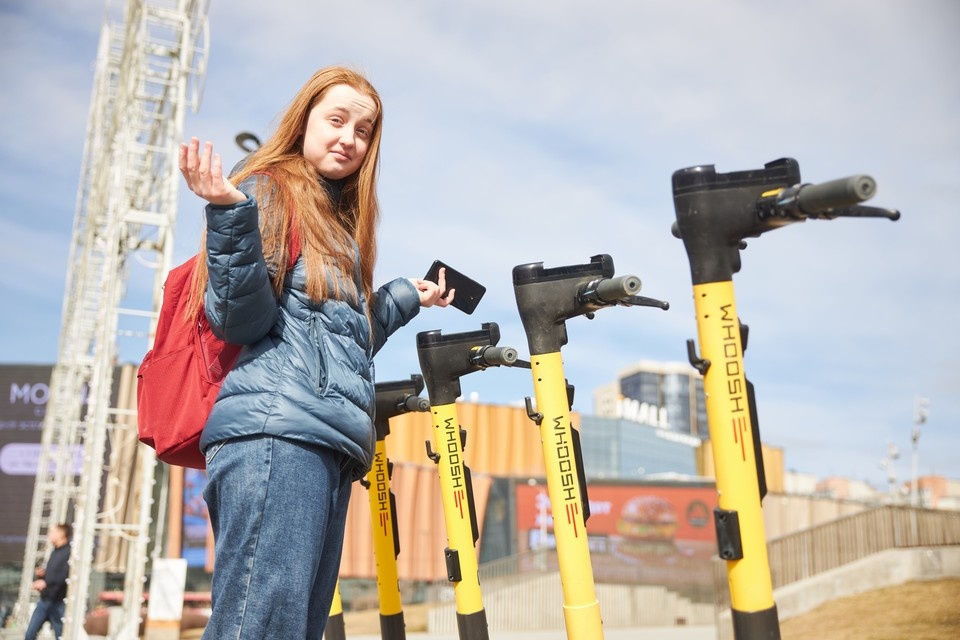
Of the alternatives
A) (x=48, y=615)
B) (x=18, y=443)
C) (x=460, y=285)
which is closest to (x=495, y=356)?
(x=460, y=285)

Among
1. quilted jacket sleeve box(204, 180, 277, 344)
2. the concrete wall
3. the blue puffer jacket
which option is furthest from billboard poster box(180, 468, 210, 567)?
quilted jacket sleeve box(204, 180, 277, 344)

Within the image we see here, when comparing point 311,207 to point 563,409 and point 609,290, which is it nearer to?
point 609,290

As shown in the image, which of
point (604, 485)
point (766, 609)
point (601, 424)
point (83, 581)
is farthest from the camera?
point (601, 424)

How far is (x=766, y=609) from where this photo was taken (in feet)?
7.79

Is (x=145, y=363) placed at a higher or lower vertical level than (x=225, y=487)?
higher

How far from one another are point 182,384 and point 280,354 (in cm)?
26

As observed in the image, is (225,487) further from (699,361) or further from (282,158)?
(699,361)

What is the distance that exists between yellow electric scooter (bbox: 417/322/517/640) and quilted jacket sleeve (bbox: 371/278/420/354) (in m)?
2.86

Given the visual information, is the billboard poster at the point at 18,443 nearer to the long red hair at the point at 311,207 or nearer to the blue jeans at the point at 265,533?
the long red hair at the point at 311,207

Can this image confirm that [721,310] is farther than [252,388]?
Yes

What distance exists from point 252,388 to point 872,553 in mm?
15578

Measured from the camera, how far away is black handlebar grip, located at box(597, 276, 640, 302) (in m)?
3.24

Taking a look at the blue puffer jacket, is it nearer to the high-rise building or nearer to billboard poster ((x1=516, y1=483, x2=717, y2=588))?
billboard poster ((x1=516, y1=483, x2=717, y2=588))

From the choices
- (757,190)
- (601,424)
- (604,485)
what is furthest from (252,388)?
(601,424)
